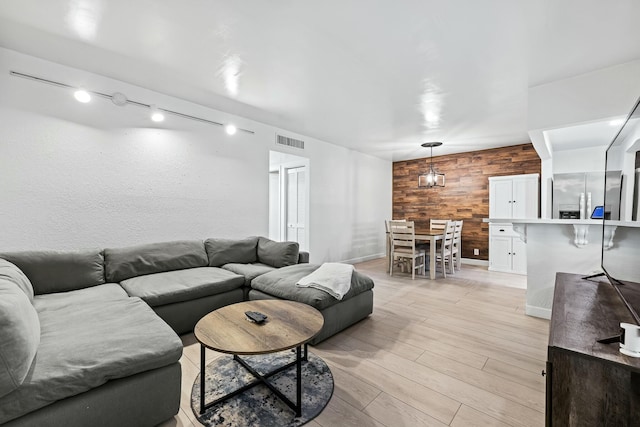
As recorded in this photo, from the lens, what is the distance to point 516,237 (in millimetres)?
5066

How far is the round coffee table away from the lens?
4.74ft

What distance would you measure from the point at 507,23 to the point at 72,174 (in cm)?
392

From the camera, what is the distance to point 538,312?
2.96 metres

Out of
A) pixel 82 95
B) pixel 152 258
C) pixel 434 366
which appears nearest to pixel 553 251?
pixel 434 366

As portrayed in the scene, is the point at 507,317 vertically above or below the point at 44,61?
below

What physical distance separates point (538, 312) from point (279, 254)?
9.71ft

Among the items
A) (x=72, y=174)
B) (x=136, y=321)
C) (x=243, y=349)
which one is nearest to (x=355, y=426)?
(x=243, y=349)

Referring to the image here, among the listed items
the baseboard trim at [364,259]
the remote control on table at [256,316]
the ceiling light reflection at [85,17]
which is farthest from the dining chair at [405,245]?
the ceiling light reflection at [85,17]

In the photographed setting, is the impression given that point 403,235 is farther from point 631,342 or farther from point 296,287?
point 631,342

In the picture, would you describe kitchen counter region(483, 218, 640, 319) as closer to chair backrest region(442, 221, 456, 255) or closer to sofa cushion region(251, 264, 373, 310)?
chair backrest region(442, 221, 456, 255)

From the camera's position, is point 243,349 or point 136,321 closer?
point 243,349

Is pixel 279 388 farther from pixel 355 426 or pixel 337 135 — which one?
pixel 337 135

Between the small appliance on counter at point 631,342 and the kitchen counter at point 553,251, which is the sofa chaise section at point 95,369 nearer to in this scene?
the small appliance on counter at point 631,342

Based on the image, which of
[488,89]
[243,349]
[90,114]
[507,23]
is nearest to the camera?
[243,349]
